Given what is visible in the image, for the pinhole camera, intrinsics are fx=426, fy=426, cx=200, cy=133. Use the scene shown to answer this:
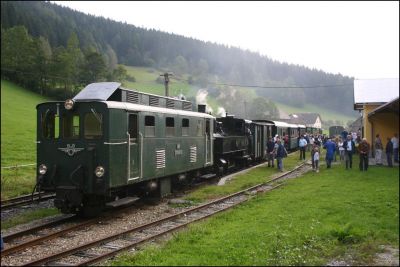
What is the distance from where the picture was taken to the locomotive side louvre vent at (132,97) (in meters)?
12.1

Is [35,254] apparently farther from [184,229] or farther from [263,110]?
[263,110]

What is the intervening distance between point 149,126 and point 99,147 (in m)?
2.27

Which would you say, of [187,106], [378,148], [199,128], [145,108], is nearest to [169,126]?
[145,108]

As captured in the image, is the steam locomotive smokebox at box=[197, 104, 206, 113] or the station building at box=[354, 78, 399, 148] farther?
the station building at box=[354, 78, 399, 148]

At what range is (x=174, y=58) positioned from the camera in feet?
324

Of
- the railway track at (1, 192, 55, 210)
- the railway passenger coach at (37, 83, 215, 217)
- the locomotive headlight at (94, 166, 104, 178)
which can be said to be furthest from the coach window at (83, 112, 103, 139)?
the railway track at (1, 192, 55, 210)

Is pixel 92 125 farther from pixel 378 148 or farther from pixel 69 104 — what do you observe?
pixel 378 148

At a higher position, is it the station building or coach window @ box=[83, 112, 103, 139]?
the station building

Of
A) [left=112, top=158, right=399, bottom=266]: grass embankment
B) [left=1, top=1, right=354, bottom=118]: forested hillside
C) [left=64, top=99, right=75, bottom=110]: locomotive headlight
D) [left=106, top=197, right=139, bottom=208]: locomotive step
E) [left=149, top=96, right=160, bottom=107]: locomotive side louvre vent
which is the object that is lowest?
[left=112, top=158, right=399, bottom=266]: grass embankment

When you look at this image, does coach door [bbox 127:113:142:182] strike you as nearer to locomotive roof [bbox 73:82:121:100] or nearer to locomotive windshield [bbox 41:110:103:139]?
locomotive roof [bbox 73:82:121:100]

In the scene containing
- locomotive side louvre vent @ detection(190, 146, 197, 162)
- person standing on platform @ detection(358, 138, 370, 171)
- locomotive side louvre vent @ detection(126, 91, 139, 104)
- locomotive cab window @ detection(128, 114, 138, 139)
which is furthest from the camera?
person standing on platform @ detection(358, 138, 370, 171)

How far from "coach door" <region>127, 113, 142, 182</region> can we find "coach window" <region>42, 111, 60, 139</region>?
1932 mm

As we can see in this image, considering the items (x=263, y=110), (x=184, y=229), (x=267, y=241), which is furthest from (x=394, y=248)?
(x=263, y=110)

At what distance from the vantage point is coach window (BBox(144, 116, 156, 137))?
12.5 metres
